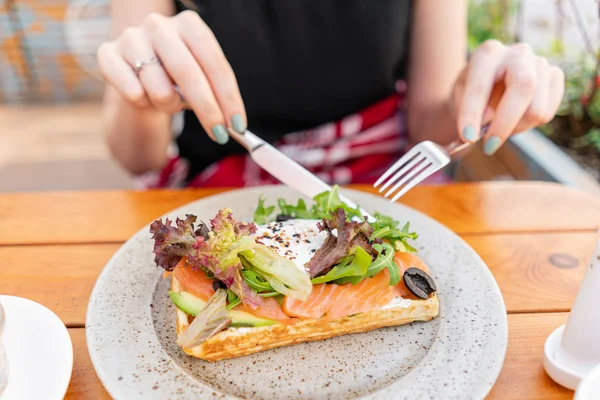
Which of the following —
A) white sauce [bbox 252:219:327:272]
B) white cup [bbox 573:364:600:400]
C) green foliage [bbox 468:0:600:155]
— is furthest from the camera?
green foliage [bbox 468:0:600:155]

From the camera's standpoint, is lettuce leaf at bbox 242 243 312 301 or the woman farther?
the woman

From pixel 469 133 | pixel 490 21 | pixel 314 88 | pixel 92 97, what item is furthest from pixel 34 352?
pixel 92 97

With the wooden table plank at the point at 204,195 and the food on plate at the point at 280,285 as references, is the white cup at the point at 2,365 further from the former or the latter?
the wooden table plank at the point at 204,195

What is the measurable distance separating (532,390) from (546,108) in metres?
0.88

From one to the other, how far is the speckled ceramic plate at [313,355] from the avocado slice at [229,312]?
70 mm

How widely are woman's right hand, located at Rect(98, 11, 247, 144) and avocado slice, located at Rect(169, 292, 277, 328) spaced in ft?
1.64

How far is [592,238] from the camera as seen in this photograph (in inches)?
56.7

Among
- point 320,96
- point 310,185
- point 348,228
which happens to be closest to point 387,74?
point 320,96

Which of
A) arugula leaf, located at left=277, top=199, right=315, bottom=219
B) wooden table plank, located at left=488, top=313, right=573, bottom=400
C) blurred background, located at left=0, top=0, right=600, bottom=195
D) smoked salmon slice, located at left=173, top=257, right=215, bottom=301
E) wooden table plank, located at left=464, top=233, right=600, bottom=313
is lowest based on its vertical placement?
blurred background, located at left=0, top=0, right=600, bottom=195

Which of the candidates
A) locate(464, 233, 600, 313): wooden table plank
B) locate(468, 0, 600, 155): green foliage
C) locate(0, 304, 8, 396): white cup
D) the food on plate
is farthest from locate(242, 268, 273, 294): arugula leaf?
locate(468, 0, 600, 155): green foliage

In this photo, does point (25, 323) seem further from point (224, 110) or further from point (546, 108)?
point (546, 108)

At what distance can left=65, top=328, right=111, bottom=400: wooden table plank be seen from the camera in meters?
0.93

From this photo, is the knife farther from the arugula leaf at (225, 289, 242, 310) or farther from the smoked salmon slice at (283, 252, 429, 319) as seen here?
the arugula leaf at (225, 289, 242, 310)

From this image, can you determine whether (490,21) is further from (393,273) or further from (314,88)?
(393,273)
